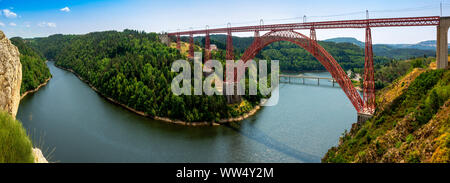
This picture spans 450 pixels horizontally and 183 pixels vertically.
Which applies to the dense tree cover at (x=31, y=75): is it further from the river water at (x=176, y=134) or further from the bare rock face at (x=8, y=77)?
the bare rock face at (x=8, y=77)

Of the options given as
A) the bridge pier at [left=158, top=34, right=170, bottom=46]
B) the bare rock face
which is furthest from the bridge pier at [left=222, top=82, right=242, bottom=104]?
the bridge pier at [left=158, top=34, right=170, bottom=46]

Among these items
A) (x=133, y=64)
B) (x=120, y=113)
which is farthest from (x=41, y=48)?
(x=120, y=113)

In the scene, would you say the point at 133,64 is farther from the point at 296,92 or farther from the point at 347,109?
the point at 347,109

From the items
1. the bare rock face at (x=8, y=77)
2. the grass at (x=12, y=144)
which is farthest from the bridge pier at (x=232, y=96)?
the grass at (x=12, y=144)

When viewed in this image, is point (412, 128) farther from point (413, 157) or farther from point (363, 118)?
point (363, 118)
